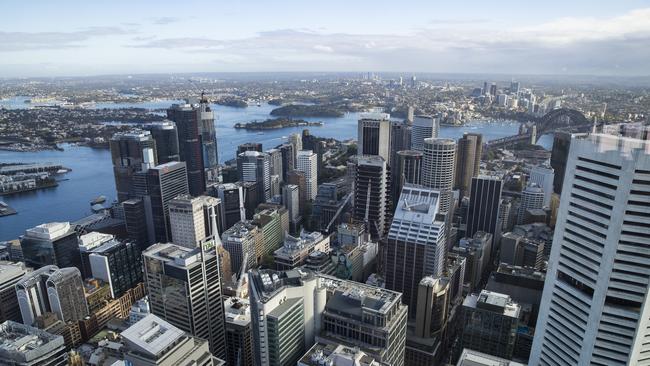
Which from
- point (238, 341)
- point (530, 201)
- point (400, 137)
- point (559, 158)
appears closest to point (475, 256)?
point (530, 201)

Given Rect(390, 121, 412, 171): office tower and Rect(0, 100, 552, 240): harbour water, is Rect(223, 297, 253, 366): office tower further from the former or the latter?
Rect(390, 121, 412, 171): office tower

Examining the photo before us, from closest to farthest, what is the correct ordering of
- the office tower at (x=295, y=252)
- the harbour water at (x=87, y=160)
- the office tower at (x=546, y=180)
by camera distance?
the office tower at (x=295, y=252) → the office tower at (x=546, y=180) → the harbour water at (x=87, y=160)

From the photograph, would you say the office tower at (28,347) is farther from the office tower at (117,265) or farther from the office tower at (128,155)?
the office tower at (128,155)

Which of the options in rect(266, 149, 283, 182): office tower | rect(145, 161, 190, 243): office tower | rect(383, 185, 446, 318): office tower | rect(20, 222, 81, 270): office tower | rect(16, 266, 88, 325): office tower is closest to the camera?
rect(383, 185, 446, 318): office tower

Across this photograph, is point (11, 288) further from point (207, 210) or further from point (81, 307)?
point (207, 210)

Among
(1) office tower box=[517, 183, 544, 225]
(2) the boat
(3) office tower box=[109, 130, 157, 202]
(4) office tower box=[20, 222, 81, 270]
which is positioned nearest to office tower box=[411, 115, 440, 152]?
(1) office tower box=[517, 183, 544, 225]

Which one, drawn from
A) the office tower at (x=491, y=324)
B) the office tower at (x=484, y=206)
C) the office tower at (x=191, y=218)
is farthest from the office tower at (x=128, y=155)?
the office tower at (x=491, y=324)
